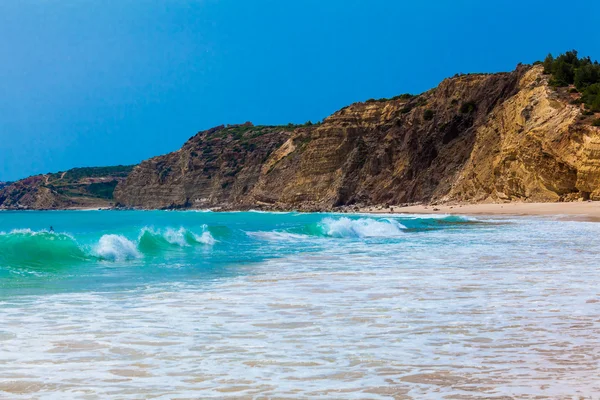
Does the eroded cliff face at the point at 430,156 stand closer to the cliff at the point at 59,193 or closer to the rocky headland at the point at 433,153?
the rocky headland at the point at 433,153

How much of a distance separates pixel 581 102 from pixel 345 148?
119ft

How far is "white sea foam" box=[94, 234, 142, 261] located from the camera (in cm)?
1505

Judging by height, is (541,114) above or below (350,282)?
above

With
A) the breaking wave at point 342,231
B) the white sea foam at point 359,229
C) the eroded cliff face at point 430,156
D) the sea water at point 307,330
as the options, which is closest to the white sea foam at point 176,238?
the breaking wave at point 342,231

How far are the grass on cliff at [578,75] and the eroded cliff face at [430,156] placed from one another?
1014 millimetres

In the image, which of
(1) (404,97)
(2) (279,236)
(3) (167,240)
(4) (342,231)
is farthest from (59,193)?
(3) (167,240)

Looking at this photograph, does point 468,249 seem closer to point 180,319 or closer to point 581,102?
point 180,319

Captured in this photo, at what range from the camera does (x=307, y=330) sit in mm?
5918

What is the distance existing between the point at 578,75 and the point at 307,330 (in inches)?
1850

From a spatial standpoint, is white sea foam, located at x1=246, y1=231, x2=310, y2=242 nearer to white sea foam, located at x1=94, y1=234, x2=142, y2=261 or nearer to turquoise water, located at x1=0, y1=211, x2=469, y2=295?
turquoise water, located at x1=0, y1=211, x2=469, y2=295

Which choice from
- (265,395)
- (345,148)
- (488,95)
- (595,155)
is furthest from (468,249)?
(345,148)

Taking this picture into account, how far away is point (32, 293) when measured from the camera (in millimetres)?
8789

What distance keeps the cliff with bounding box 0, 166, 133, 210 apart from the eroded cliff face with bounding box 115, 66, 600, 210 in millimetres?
47158

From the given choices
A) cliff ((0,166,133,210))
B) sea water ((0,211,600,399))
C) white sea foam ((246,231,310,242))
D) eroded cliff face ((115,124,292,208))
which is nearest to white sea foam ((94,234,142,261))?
sea water ((0,211,600,399))
